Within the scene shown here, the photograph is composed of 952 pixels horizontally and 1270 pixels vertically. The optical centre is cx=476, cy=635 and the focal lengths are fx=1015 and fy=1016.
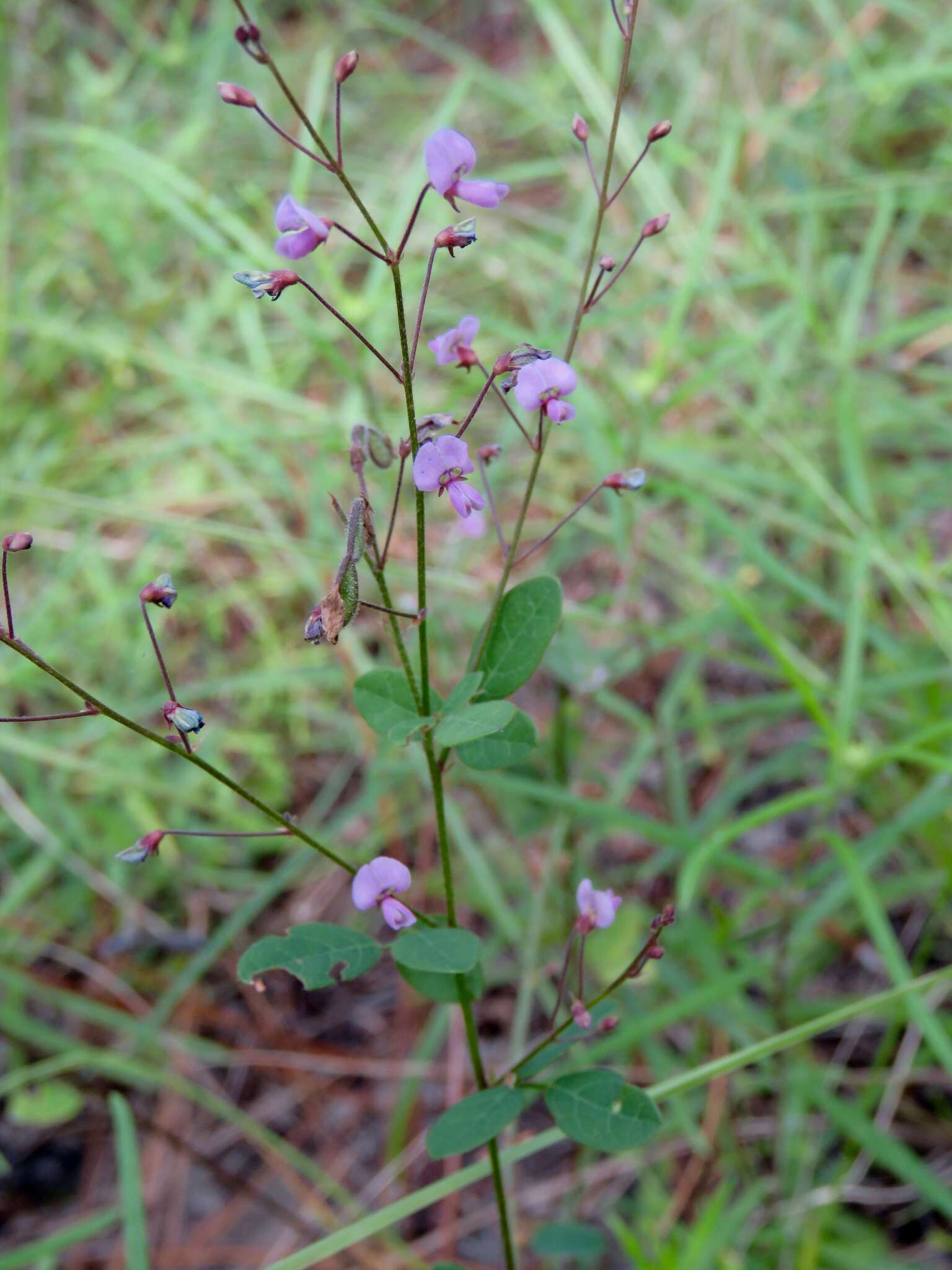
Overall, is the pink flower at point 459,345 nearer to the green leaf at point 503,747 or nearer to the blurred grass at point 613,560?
the green leaf at point 503,747

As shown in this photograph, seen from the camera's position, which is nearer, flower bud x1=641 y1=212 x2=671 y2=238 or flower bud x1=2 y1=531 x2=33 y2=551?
flower bud x1=2 y1=531 x2=33 y2=551

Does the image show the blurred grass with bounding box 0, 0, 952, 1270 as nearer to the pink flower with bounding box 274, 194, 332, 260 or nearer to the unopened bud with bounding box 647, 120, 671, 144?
the unopened bud with bounding box 647, 120, 671, 144

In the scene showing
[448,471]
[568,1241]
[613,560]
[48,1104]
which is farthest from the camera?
[613,560]

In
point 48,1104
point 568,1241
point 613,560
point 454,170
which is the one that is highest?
point 613,560

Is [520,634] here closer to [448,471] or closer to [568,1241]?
[448,471]

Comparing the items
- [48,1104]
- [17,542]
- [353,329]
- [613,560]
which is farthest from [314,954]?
[613,560]

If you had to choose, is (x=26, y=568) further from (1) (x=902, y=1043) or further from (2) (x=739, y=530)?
(1) (x=902, y=1043)

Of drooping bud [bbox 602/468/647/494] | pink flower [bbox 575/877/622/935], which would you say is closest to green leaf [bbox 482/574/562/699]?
drooping bud [bbox 602/468/647/494]
